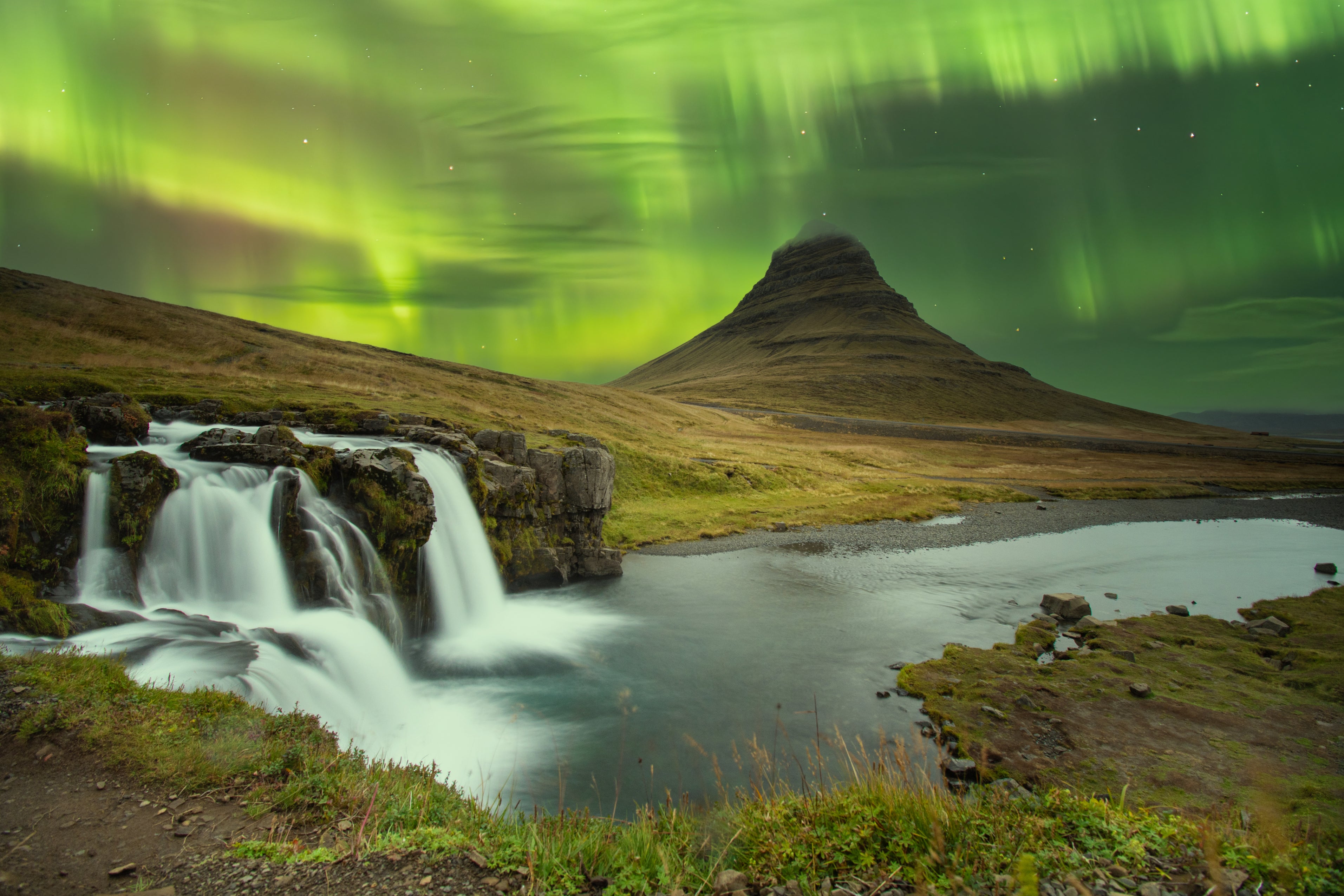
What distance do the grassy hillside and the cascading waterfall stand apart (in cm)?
1647

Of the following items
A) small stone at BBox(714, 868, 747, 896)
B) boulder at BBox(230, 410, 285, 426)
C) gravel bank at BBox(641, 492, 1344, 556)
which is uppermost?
boulder at BBox(230, 410, 285, 426)

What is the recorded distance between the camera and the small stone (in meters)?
5.42

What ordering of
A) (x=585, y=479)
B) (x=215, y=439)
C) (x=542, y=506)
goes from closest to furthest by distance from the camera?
(x=215, y=439) < (x=542, y=506) < (x=585, y=479)

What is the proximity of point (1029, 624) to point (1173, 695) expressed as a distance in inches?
228

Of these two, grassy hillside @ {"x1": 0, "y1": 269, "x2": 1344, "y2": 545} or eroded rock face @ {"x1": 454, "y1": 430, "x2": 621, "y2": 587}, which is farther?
grassy hillside @ {"x1": 0, "y1": 269, "x2": 1344, "y2": 545}

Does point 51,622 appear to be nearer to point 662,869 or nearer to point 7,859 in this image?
point 7,859

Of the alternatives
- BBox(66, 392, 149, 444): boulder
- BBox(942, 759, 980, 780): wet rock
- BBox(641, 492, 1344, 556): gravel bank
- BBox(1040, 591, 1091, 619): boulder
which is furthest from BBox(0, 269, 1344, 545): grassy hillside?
BBox(942, 759, 980, 780): wet rock

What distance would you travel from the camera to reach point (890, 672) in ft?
54.1

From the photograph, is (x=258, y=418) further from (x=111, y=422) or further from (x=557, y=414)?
(x=557, y=414)

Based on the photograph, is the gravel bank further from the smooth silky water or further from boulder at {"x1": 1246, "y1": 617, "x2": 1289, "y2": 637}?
boulder at {"x1": 1246, "y1": 617, "x2": 1289, "y2": 637}

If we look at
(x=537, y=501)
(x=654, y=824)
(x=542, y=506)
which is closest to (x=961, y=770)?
(x=654, y=824)

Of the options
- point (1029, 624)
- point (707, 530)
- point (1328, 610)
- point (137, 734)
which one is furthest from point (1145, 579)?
point (137, 734)

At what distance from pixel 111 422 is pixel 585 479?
17.5 metres

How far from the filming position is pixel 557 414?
239 feet
